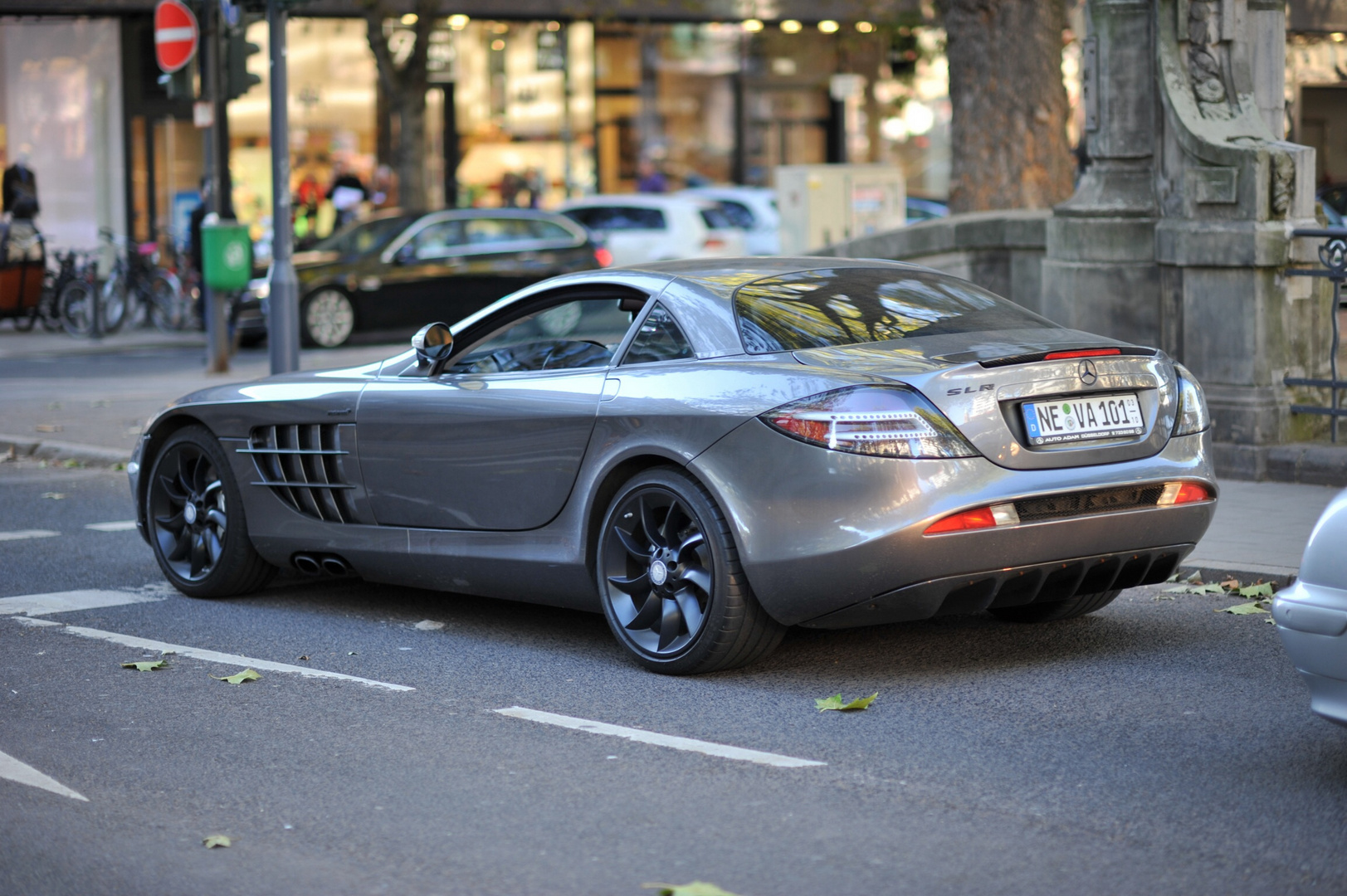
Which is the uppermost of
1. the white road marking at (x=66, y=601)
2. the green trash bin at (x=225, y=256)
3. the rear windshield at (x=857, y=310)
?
the green trash bin at (x=225, y=256)

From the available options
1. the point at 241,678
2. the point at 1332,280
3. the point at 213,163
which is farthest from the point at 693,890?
the point at 213,163

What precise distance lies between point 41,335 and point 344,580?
1737 centimetres

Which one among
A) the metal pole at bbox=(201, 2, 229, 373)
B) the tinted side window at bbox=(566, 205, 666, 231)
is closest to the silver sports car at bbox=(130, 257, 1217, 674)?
the metal pole at bbox=(201, 2, 229, 373)

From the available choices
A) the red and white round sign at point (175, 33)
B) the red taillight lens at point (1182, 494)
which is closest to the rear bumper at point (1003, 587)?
the red taillight lens at point (1182, 494)

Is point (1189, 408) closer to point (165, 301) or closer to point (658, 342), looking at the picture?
point (658, 342)

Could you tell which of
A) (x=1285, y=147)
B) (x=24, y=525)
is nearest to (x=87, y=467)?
(x=24, y=525)

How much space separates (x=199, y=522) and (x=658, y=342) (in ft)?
8.35

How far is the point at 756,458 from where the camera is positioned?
5.86 meters

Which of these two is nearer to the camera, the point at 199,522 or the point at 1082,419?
the point at 1082,419

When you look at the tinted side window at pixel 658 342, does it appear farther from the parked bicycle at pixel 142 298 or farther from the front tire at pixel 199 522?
the parked bicycle at pixel 142 298

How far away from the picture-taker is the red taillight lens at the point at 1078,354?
5.98 meters

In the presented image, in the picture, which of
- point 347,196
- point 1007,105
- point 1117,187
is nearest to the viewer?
point 1117,187

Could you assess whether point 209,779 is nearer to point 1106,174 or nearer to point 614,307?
point 614,307

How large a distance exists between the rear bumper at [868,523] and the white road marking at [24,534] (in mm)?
5055
